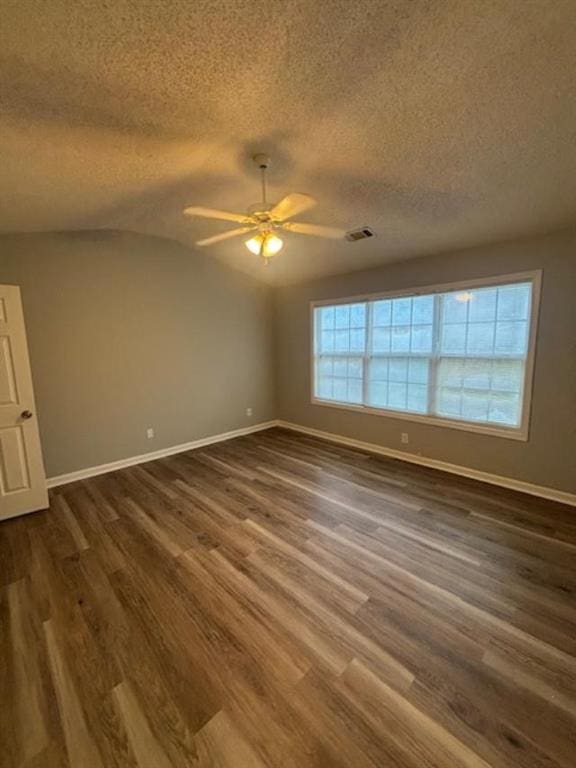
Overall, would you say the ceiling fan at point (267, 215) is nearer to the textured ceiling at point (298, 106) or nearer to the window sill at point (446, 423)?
the textured ceiling at point (298, 106)

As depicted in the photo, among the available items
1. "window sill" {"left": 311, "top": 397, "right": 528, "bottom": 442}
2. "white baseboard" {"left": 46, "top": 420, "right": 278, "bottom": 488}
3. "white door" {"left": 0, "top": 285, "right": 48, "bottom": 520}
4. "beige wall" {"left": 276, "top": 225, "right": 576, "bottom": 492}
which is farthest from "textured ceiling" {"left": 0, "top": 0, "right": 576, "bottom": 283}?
"white baseboard" {"left": 46, "top": 420, "right": 278, "bottom": 488}

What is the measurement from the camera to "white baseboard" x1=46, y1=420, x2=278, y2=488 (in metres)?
3.57

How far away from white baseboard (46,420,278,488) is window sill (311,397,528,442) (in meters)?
1.55

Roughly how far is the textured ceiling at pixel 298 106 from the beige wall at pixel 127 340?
0.72 meters

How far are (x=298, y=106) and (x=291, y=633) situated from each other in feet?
9.09

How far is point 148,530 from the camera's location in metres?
2.67

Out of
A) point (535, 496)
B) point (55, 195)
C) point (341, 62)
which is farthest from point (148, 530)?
point (535, 496)

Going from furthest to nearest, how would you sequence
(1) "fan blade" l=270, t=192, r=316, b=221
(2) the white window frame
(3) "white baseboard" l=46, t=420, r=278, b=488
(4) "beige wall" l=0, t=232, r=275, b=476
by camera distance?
1. (3) "white baseboard" l=46, t=420, r=278, b=488
2. (4) "beige wall" l=0, t=232, r=275, b=476
3. (2) the white window frame
4. (1) "fan blade" l=270, t=192, r=316, b=221

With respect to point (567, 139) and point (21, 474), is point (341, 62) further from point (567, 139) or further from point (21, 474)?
point (21, 474)

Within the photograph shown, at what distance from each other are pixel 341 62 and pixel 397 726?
9.19ft

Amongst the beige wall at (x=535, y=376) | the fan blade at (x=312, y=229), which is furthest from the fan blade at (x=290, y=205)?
the beige wall at (x=535, y=376)

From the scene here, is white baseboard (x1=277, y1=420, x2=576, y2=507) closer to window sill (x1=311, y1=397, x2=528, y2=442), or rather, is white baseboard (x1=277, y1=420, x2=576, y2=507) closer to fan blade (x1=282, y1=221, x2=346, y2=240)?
window sill (x1=311, y1=397, x2=528, y2=442)

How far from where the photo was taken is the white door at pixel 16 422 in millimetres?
2814

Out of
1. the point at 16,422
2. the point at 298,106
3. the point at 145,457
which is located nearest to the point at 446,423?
the point at 298,106
